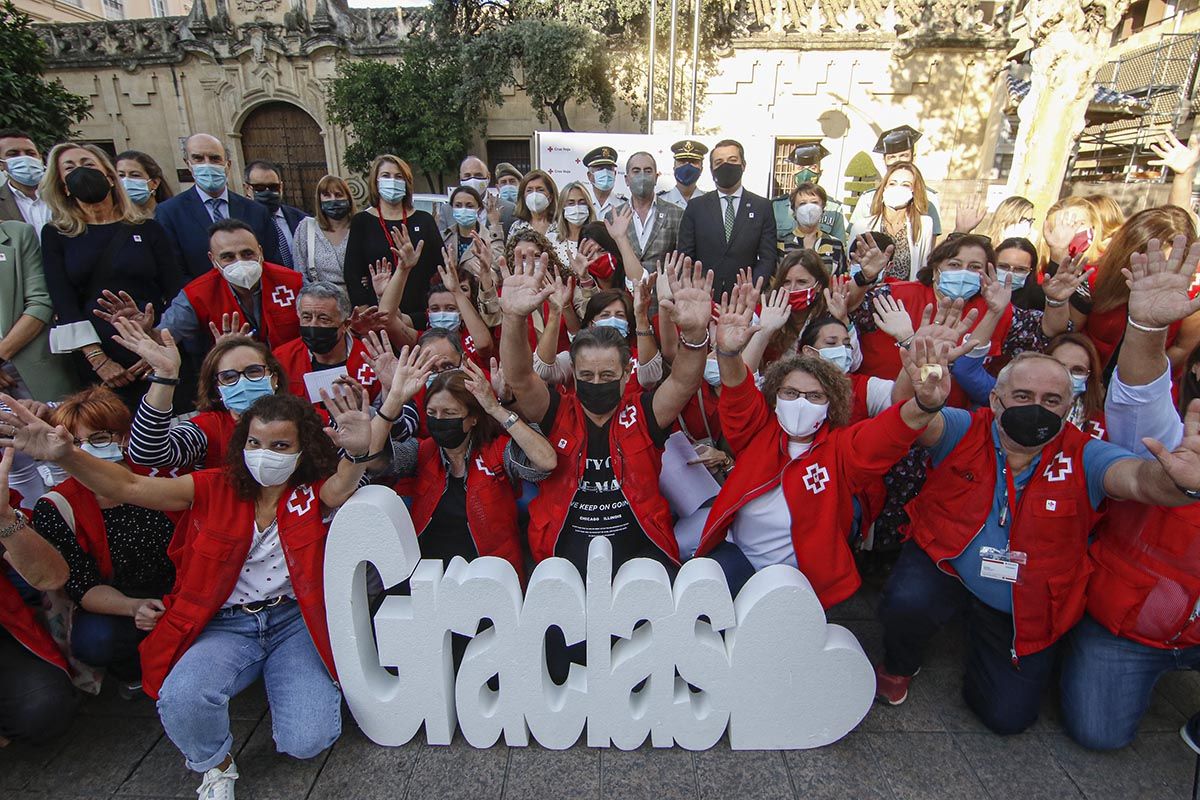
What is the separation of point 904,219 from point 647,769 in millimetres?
4035

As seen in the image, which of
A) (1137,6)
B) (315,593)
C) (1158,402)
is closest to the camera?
(1158,402)

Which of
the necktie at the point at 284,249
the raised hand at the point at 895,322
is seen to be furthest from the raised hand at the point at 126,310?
the raised hand at the point at 895,322

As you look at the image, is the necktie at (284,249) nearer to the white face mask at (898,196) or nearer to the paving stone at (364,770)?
the paving stone at (364,770)

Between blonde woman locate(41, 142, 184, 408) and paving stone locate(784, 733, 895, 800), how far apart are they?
3.82 m

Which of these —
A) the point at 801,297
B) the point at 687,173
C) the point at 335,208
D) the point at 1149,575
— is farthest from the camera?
the point at 687,173

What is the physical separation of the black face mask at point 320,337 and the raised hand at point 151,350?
2.16 feet

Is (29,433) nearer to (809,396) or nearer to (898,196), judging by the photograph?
(809,396)

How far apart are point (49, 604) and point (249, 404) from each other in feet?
3.63

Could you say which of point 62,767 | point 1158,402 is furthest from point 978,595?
point 62,767

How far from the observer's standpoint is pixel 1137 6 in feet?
68.6

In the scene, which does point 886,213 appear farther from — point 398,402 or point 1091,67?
point 1091,67

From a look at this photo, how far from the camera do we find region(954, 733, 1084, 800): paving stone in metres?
2.35

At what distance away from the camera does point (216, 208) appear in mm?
4320

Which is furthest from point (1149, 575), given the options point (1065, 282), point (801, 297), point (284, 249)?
point (284, 249)
